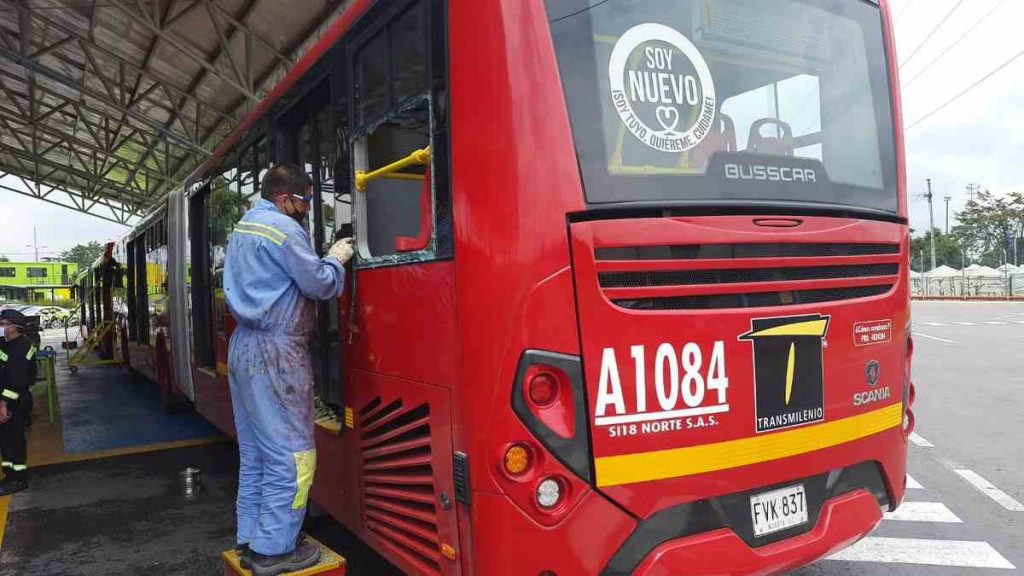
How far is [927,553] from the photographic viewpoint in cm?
425

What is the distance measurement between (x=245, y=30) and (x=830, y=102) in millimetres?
11776

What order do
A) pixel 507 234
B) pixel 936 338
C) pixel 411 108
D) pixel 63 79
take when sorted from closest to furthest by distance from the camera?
pixel 507 234
pixel 411 108
pixel 63 79
pixel 936 338

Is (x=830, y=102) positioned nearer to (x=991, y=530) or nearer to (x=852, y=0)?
(x=852, y=0)

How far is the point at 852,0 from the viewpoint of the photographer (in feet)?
10.9

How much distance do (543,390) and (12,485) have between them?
5.80 m

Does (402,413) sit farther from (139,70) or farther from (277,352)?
(139,70)

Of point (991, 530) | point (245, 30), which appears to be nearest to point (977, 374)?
point (991, 530)

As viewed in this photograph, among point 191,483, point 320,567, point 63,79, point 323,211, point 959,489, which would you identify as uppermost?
point 63,79

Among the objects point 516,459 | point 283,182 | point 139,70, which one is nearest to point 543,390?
point 516,459

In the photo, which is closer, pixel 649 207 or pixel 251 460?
pixel 649 207

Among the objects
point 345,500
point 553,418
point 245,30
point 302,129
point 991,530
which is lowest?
point 991,530

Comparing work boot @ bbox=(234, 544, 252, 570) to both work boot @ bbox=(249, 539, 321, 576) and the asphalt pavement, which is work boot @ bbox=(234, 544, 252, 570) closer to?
work boot @ bbox=(249, 539, 321, 576)

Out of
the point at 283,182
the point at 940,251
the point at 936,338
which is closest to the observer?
the point at 283,182

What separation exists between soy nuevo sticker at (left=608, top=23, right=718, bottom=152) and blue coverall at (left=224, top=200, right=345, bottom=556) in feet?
4.88
